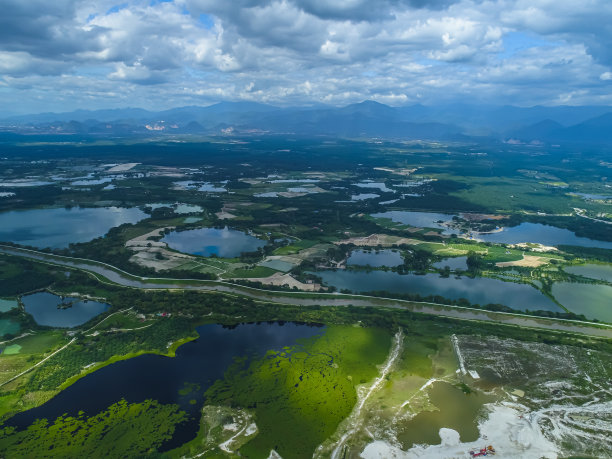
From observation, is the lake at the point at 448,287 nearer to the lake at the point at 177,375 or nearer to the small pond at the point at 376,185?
the lake at the point at 177,375

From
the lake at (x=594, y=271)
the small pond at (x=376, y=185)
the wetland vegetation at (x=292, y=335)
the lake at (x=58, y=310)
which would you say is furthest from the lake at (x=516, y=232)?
the lake at (x=58, y=310)

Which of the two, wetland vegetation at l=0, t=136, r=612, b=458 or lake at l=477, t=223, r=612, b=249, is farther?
lake at l=477, t=223, r=612, b=249

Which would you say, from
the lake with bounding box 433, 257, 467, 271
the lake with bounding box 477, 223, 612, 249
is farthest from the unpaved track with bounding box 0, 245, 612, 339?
the lake with bounding box 477, 223, 612, 249

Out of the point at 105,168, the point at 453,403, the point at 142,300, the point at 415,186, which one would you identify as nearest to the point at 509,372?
the point at 453,403

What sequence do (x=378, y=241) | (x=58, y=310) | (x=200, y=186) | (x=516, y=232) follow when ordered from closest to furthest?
(x=58, y=310) < (x=378, y=241) < (x=516, y=232) < (x=200, y=186)

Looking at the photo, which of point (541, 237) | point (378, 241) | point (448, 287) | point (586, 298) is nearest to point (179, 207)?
point (378, 241)

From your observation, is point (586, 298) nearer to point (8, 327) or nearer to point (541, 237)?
point (541, 237)

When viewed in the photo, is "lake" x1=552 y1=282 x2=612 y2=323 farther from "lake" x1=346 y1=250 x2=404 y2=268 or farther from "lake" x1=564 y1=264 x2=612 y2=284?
"lake" x1=346 y1=250 x2=404 y2=268
